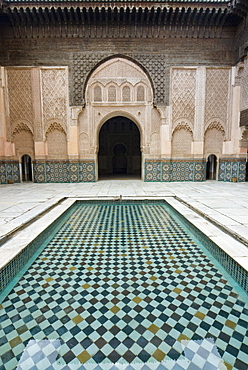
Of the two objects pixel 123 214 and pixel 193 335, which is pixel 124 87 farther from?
pixel 193 335

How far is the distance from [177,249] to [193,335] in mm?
896

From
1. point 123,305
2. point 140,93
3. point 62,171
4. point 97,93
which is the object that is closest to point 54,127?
point 62,171

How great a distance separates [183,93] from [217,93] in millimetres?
893

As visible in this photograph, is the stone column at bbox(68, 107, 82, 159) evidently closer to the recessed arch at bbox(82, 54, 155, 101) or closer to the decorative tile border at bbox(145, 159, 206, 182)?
the recessed arch at bbox(82, 54, 155, 101)

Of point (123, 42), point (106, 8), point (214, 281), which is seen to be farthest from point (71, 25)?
point (214, 281)

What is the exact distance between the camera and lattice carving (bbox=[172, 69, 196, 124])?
5812mm

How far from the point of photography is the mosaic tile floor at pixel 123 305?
0.90m

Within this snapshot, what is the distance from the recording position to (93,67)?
571cm

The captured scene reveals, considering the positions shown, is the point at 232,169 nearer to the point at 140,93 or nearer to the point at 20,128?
the point at 140,93

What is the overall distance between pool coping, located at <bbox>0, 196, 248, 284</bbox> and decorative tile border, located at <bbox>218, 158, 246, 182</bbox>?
357 centimetres

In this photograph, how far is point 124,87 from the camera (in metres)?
5.89

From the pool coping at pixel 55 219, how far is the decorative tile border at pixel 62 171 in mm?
2895

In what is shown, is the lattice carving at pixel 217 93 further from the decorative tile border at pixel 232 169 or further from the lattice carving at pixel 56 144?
the lattice carving at pixel 56 144

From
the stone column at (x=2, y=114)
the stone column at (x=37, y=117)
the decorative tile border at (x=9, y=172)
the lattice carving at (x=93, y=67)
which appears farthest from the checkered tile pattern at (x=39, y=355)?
the stone column at (x=2, y=114)
